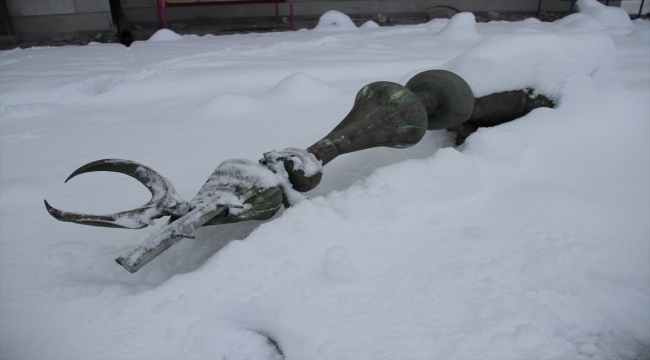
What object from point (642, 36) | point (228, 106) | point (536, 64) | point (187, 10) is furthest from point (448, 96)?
point (187, 10)

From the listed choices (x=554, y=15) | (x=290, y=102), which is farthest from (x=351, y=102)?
(x=554, y=15)

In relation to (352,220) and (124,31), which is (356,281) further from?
(124,31)

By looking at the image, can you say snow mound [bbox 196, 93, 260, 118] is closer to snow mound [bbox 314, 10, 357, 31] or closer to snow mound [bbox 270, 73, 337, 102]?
snow mound [bbox 270, 73, 337, 102]

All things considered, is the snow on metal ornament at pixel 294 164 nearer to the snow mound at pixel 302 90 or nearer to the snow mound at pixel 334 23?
the snow mound at pixel 302 90

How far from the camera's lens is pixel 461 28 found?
427 centimetres

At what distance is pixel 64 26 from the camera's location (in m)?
5.39

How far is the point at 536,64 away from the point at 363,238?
116 centimetres

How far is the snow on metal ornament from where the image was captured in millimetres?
899

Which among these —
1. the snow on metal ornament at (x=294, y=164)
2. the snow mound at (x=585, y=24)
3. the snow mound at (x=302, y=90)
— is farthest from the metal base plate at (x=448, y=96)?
the snow mound at (x=585, y=24)

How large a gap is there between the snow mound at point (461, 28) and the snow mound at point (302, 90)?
2.51 metres

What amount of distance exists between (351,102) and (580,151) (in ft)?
3.20

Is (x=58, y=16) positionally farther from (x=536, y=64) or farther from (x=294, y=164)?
(x=536, y=64)

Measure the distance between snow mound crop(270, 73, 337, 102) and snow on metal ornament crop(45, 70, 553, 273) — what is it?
63cm

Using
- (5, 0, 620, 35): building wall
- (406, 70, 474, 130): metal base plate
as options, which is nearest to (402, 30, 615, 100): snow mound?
(406, 70, 474, 130): metal base plate
